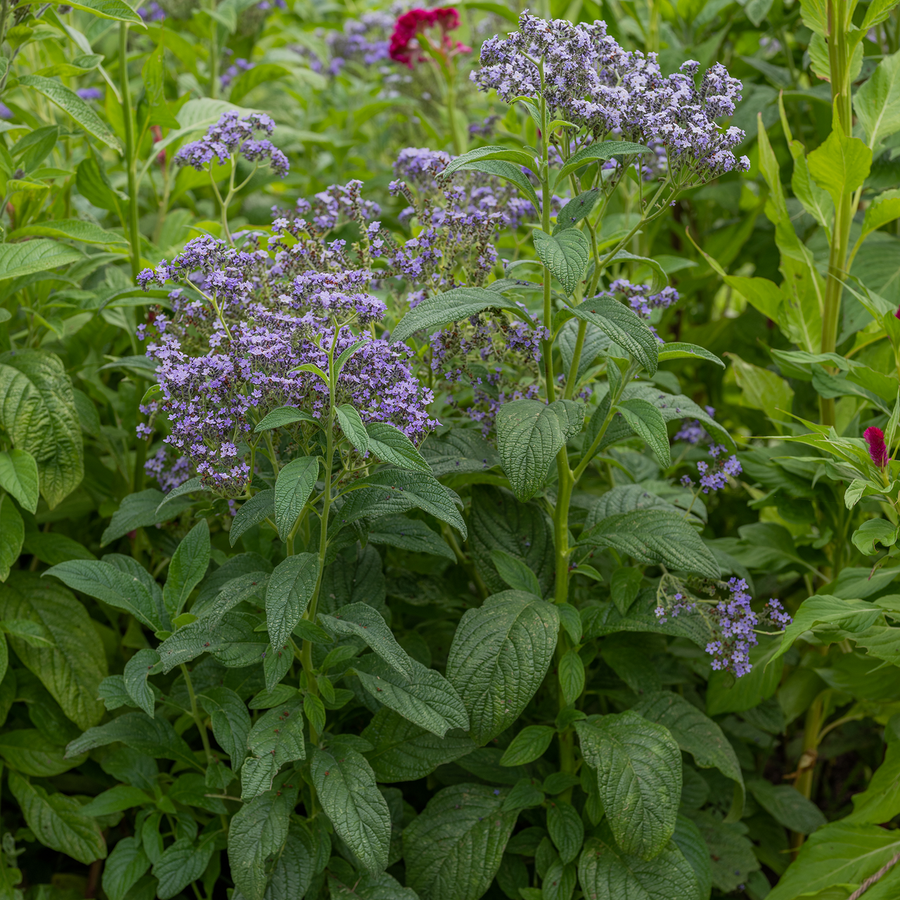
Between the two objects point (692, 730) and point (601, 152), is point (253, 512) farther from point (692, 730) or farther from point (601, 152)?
point (692, 730)

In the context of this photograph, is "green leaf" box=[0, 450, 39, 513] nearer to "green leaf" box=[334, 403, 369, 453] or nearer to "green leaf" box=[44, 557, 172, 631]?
"green leaf" box=[44, 557, 172, 631]

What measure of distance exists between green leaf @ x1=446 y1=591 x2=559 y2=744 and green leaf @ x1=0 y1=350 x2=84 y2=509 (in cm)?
100

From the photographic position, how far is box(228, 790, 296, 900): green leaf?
1632mm

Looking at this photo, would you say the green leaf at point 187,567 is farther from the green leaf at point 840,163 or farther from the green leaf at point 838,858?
the green leaf at point 840,163

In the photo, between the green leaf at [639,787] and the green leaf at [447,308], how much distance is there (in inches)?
34.8

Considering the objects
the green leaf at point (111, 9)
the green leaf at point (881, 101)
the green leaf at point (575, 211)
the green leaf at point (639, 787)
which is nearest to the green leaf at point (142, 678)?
the green leaf at point (639, 787)

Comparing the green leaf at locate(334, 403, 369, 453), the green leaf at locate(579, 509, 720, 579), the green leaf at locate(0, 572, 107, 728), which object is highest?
the green leaf at locate(334, 403, 369, 453)

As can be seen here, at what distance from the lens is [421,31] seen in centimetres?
318

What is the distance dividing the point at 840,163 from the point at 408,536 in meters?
1.30

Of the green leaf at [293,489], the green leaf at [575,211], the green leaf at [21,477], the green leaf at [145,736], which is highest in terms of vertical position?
the green leaf at [575,211]

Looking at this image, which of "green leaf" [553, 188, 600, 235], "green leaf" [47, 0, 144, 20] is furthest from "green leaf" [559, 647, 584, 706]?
"green leaf" [47, 0, 144, 20]

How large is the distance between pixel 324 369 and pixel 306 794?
88 cm

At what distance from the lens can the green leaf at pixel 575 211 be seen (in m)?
1.71

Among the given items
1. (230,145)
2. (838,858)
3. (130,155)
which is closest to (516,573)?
(838,858)
